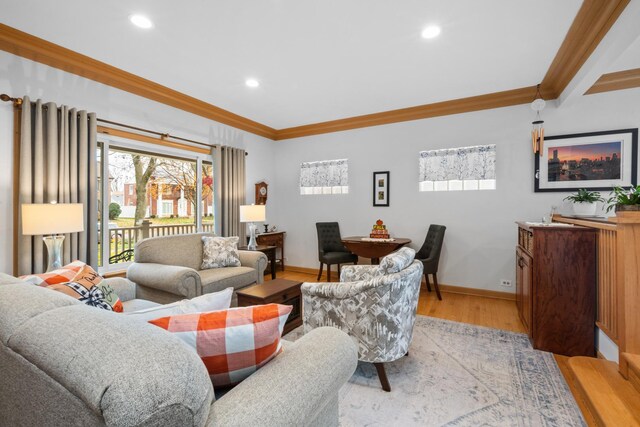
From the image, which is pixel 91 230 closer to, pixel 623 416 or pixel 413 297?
pixel 413 297

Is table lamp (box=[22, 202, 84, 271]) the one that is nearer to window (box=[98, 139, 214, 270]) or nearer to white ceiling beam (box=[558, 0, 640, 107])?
window (box=[98, 139, 214, 270])

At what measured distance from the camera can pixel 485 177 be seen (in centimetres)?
392

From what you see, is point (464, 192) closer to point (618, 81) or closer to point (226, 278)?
point (618, 81)

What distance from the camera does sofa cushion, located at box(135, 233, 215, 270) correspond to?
10.5 ft

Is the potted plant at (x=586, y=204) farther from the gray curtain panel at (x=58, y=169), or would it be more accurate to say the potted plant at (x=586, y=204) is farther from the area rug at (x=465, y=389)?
the gray curtain panel at (x=58, y=169)

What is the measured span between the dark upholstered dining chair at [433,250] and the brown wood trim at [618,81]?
2.20 m

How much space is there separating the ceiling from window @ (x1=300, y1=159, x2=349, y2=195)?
4.72 ft

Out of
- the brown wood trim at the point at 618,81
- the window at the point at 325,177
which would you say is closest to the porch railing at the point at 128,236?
the window at the point at 325,177

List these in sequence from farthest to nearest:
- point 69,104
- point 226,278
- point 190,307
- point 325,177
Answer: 1. point 325,177
2. point 226,278
3. point 69,104
4. point 190,307

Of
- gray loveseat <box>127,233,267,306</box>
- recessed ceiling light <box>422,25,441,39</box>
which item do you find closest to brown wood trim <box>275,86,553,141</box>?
recessed ceiling light <box>422,25,441,39</box>

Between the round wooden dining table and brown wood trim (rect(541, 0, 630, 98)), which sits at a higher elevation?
brown wood trim (rect(541, 0, 630, 98))

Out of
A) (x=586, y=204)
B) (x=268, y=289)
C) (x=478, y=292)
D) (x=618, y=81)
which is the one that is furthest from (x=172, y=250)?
(x=618, y=81)

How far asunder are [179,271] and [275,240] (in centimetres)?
248

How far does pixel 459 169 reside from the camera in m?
4.07
